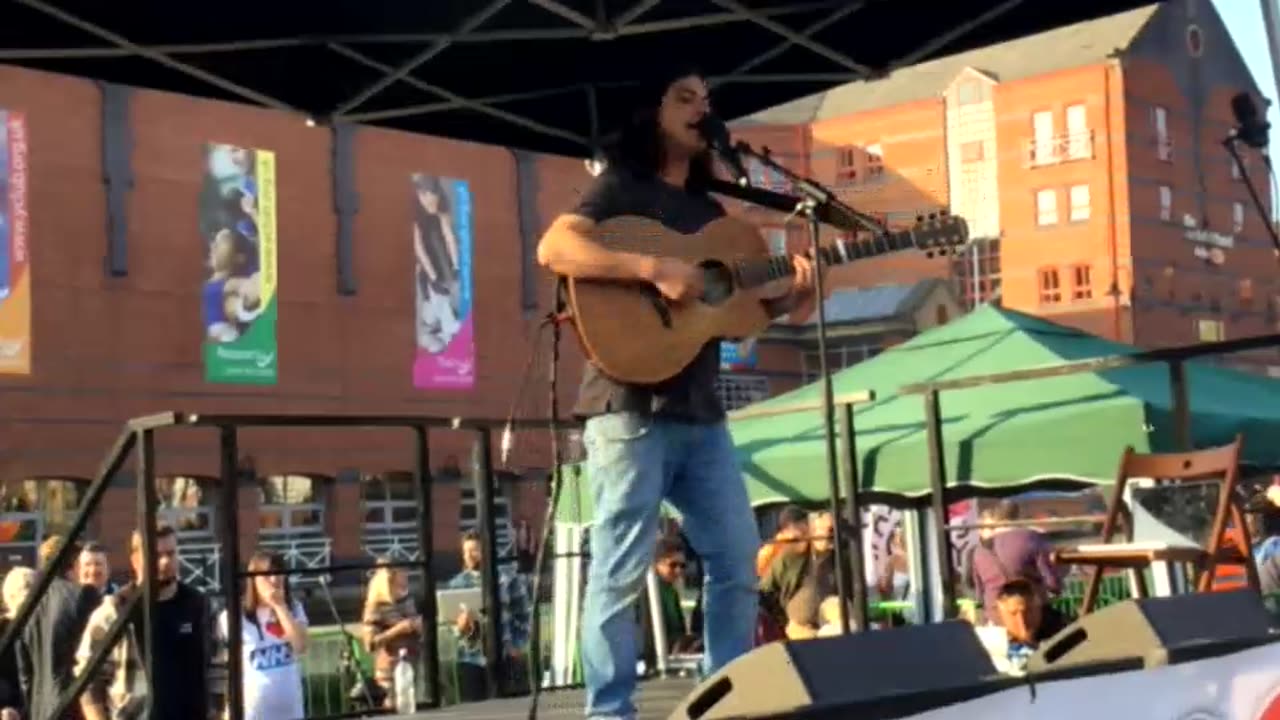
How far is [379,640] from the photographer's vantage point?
390 inches

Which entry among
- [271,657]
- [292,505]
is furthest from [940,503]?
[292,505]

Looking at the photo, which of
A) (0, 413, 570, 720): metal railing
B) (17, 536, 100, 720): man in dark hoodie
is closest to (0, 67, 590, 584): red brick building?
(17, 536, 100, 720): man in dark hoodie

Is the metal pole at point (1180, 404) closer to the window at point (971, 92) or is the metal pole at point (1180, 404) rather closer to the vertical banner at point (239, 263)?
the vertical banner at point (239, 263)

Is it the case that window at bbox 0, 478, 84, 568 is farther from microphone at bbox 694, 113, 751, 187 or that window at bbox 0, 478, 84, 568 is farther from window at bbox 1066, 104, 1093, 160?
window at bbox 1066, 104, 1093, 160

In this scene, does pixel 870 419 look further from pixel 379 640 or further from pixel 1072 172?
pixel 1072 172

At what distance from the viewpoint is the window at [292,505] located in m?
39.9

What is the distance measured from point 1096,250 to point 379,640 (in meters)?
49.0

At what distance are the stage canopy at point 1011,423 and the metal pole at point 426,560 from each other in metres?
2.50

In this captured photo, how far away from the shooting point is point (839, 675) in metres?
2.61

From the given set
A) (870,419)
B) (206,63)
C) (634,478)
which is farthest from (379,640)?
(634,478)

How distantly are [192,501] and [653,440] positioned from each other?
36476 millimetres

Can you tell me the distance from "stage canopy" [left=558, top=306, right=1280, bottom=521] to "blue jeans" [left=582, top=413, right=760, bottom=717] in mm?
3350

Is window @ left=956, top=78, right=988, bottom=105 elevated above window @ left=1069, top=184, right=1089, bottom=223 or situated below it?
above

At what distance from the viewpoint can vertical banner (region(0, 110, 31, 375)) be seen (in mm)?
34344
